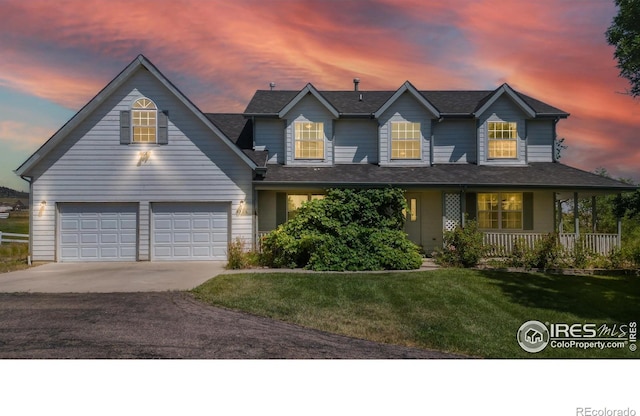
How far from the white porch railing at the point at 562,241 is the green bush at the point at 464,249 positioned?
108 centimetres

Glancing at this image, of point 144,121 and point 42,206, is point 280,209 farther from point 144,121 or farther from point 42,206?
point 42,206

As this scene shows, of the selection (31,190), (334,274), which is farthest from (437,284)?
(31,190)

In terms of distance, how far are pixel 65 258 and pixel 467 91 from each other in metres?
21.1

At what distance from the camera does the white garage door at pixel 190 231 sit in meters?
15.8

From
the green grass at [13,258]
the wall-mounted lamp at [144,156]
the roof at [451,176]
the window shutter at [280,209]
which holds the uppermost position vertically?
the wall-mounted lamp at [144,156]

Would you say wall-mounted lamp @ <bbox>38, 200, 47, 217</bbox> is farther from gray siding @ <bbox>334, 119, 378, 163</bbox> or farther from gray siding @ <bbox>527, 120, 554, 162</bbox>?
gray siding @ <bbox>527, 120, 554, 162</bbox>

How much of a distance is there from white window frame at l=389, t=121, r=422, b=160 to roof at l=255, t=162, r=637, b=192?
0.74 metres

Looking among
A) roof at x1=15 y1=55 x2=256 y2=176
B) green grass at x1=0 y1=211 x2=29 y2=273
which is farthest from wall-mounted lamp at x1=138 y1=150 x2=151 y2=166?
green grass at x1=0 y1=211 x2=29 y2=273

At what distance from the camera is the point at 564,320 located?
8.04m

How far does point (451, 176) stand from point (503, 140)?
3826 mm

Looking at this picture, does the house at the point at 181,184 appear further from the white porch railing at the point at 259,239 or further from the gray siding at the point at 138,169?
the white porch railing at the point at 259,239

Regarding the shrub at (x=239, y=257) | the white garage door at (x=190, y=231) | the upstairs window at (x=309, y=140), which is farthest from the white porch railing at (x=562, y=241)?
the white garage door at (x=190, y=231)

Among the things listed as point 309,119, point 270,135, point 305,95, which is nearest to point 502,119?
point 309,119

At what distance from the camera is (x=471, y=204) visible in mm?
17344
